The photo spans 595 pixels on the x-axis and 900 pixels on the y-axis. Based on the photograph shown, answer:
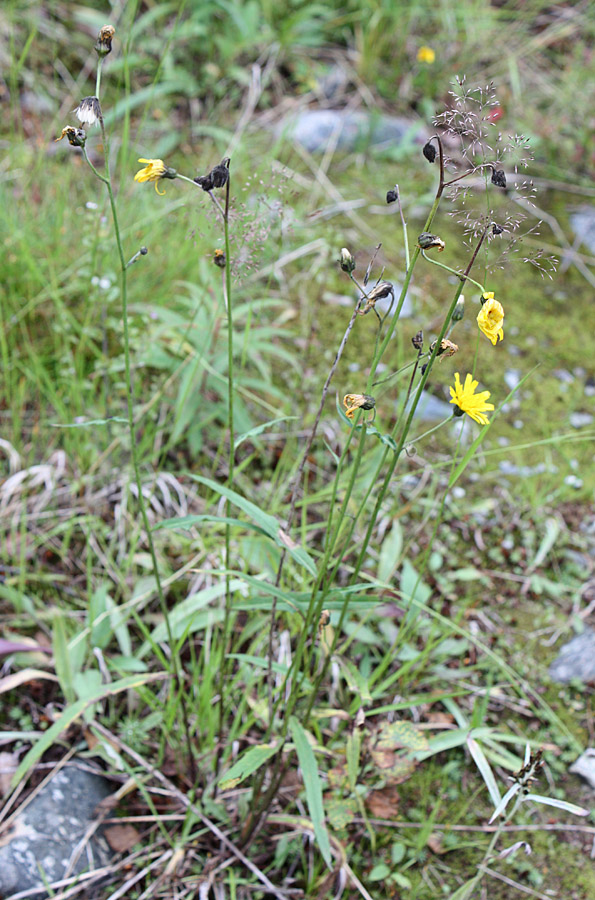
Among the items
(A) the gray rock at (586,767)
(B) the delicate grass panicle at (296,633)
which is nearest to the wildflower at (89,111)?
(B) the delicate grass panicle at (296,633)

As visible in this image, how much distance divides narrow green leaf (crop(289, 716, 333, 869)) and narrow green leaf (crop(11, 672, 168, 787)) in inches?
11.8

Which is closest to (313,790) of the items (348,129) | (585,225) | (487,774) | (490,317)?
(487,774)

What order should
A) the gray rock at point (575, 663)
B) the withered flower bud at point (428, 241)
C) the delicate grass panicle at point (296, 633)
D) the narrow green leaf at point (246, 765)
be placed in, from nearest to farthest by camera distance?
the withered flower bud at point (428, 241), the delicate grass panicle at point (296, 633), the narrow green leaf at point (246, 765), the gray rock at point (575, 663)

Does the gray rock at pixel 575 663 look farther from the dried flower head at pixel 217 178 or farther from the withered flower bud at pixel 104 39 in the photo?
the withered flower bud at pixel 104 39

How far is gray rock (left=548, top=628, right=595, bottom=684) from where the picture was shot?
145 centimetres

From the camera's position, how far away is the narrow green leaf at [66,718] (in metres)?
1.07

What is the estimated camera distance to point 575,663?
4.78 feet

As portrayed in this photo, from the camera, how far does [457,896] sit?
3.16 ft

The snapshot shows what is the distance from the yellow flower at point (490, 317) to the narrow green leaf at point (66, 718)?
765 mm

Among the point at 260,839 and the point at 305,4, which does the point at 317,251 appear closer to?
the point at 305,4

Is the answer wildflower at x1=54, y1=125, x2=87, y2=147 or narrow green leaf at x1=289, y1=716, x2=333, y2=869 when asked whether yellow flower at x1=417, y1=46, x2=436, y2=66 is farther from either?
narrow green leaf at x1=289, y1=716, x2=333, y2=869

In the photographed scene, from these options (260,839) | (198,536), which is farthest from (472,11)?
(260,839)

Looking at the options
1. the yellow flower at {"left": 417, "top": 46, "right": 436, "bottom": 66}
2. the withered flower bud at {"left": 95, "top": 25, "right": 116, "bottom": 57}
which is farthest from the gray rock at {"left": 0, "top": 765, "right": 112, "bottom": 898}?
the yellow flower at {"left": 417, "top": 46, "right": 436, "bottom": 66}

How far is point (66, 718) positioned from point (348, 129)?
2.36 metres
